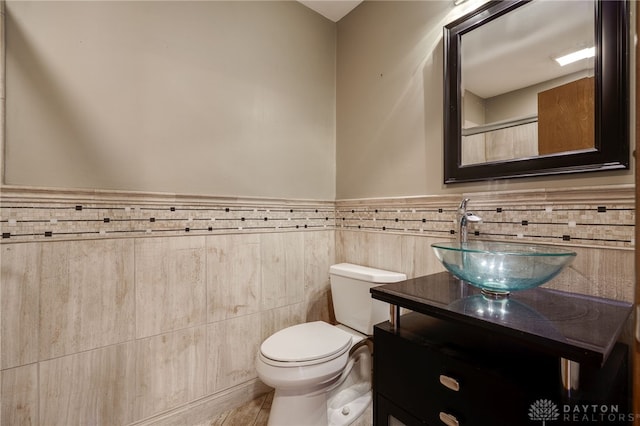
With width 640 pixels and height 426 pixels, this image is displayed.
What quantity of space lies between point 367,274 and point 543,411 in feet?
3.06

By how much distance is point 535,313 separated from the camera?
754mm

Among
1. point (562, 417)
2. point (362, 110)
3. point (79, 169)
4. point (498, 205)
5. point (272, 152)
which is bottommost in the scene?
point (562, 417)

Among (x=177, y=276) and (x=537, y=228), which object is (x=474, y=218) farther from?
(x=177, y=276)

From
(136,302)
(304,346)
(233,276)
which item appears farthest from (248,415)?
(136,302)

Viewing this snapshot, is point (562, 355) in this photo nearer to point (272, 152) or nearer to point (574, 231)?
point (574, 231)

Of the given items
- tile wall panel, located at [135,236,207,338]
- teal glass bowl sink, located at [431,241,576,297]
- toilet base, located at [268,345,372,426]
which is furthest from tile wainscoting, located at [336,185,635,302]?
tile wall panel, located at [135,236,207,338]

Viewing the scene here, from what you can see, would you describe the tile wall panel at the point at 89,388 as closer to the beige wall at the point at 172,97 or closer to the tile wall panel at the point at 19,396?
the tile wall panel at the point at 19,396

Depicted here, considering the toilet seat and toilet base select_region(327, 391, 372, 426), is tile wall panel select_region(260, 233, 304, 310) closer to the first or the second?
the toilet seat

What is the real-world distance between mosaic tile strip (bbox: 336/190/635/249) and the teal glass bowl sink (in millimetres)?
259

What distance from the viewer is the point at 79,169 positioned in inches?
45.6

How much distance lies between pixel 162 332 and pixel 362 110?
1661 mm

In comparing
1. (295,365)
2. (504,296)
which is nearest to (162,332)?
(295,365)

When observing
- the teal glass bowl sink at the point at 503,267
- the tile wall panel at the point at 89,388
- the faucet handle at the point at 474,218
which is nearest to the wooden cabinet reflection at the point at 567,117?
the faucet handle at the point at 474,218

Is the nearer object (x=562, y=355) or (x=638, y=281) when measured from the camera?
(x=638, y=281)
